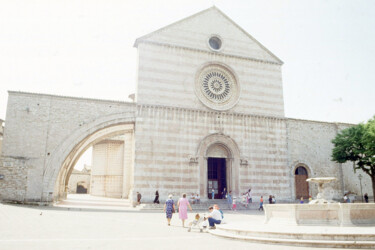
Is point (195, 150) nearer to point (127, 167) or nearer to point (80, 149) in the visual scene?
point (80, 149)

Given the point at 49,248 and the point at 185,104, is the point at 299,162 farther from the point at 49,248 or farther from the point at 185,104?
the point at 49,248

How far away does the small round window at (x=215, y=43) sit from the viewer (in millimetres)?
27375

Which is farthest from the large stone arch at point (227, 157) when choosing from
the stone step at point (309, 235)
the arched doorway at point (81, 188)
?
the arched doorway at point (81, 188)

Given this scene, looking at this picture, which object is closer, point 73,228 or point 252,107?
point 73,228

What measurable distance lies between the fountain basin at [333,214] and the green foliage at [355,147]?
53.5 feet

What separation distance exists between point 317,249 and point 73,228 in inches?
318

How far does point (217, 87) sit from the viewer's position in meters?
26.7

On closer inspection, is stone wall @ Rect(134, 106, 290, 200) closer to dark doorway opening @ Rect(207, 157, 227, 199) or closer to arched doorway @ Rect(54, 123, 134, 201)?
dark doorway opening @ Rect(207, 157, 227, 199)

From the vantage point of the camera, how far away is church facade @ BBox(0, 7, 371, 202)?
842 inches

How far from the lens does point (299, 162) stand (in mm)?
28156

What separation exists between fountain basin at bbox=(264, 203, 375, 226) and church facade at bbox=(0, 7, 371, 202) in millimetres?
13204

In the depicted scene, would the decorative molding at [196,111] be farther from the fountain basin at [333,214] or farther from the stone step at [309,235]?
the stone step at [309,235]

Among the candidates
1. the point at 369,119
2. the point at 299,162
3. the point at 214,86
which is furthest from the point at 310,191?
the point at 214,86

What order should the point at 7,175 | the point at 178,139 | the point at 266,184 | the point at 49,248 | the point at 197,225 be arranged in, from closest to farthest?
1. the point at 49,248
2. the point at 197,225
3. the point at 7,175
4. the point at 178,139
5. the point at 266,184
